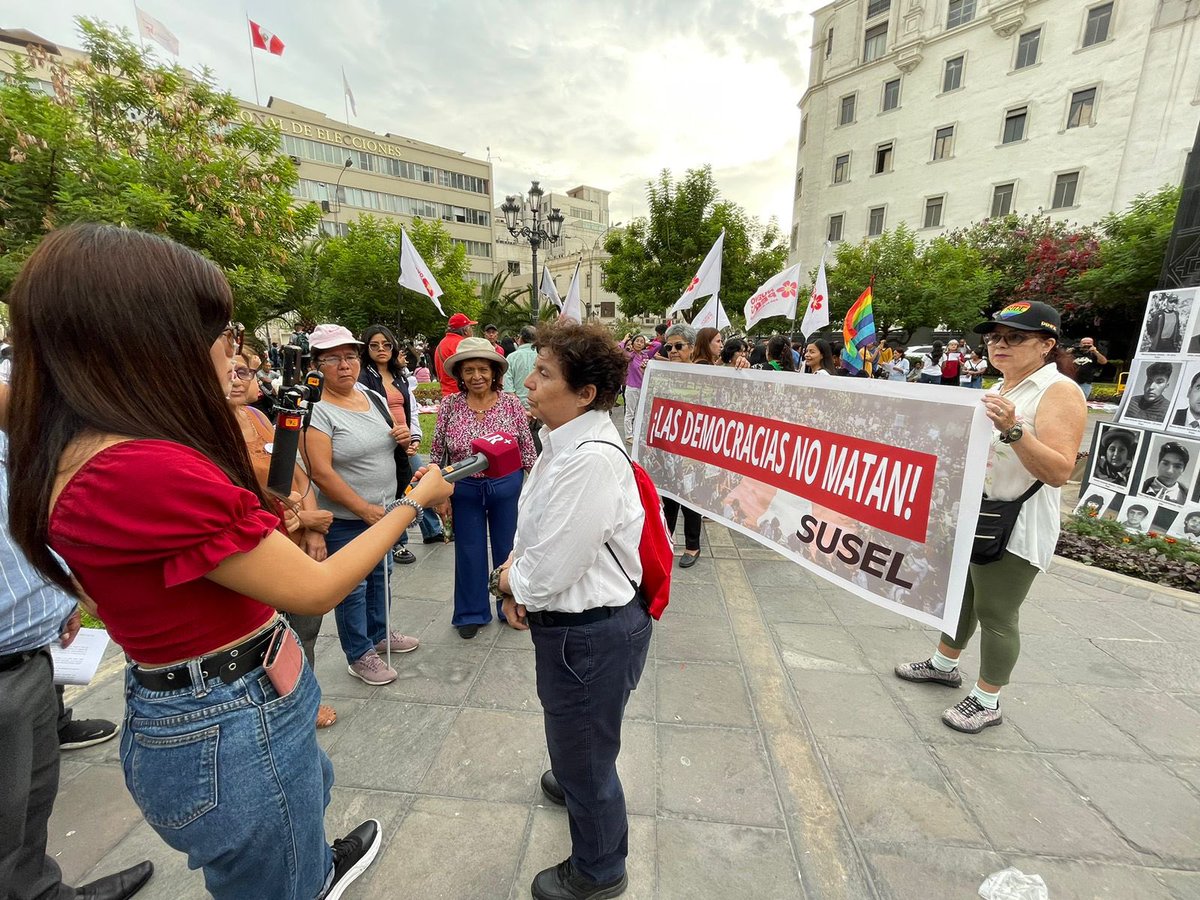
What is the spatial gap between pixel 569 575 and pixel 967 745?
2425 millimetres

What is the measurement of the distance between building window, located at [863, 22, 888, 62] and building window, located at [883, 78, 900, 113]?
2.07 meters

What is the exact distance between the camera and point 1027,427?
2.24 meters

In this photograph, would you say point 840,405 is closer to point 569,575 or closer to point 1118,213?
point 569,575

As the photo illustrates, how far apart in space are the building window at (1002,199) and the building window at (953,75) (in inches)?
259

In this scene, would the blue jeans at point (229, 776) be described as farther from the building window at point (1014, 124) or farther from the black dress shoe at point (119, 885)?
the building window at point (1014, 124)

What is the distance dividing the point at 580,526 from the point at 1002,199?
3530cm

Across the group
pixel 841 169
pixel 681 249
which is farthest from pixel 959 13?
pixel 681 249

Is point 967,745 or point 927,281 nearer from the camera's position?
point 967,745

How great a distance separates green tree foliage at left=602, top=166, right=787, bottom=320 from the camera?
740 inches

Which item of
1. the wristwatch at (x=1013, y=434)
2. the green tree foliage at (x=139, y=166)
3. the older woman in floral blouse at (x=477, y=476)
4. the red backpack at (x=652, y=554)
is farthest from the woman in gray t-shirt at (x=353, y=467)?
the green tree foliage at (x=139, y=166)

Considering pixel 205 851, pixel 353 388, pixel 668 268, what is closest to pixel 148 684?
pixel 205 851

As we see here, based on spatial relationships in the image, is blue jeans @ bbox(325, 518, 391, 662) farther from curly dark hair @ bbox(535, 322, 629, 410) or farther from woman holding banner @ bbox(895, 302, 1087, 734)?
woman holding banner @ bbox(895, 302, 1087, 734)

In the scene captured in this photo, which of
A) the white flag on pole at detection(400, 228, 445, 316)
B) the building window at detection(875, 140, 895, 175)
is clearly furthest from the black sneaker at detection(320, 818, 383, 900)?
the building window at detection(875, 140, 895, 175)

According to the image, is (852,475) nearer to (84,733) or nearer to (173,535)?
(173,535)
